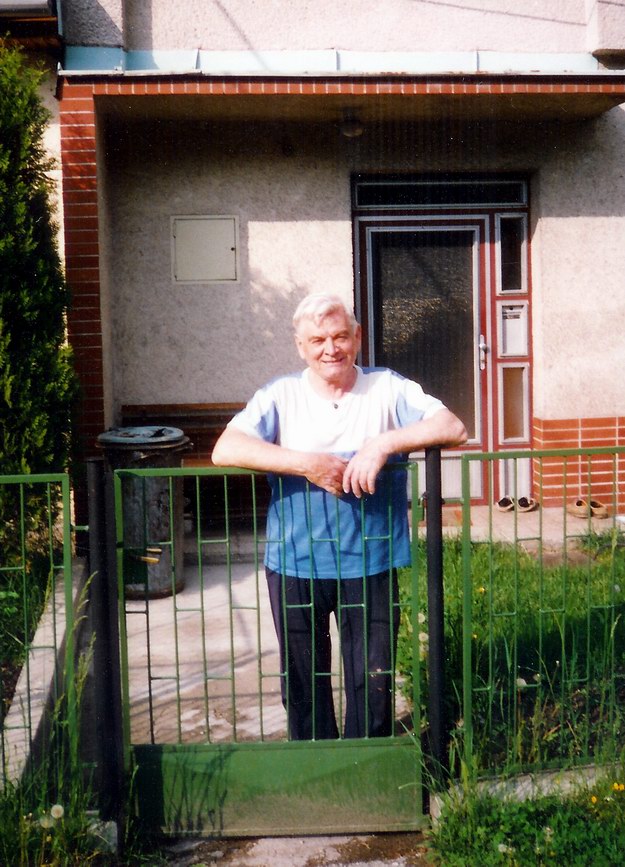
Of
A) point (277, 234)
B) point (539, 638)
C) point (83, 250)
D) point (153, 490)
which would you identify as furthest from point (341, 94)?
point (539, 638)

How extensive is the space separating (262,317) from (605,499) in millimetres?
3087

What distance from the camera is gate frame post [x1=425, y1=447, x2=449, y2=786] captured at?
317 cm

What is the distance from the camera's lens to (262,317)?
7414mm

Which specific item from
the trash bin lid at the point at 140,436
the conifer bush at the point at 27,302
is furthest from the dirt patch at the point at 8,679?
the trash bin lid at the point at 140,436

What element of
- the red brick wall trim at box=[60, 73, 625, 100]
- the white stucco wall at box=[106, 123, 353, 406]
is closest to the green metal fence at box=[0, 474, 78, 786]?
the white stucco wall at box=[106, 123, 353, 406]

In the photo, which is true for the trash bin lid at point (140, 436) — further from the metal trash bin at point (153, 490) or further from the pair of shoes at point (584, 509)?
the pair of shoes at point (584, 509)

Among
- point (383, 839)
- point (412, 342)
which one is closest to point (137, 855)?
point (383, 839)

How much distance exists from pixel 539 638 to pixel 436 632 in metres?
0.59

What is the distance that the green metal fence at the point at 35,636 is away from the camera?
3102 millimetres

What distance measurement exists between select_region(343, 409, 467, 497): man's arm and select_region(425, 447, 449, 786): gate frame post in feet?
0.18

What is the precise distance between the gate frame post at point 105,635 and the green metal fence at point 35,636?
0.09 metres

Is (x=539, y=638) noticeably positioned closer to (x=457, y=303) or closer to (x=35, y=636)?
(x=35, y=636)

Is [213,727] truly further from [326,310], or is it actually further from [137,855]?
[326,310]

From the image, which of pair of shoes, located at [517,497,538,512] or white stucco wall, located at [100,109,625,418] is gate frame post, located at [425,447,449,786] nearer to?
white stucco wall, located at [100,109,625,418]
